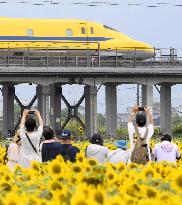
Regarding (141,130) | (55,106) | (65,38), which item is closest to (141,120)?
(141,130)

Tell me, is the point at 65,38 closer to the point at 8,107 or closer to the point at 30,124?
the point at 8,107

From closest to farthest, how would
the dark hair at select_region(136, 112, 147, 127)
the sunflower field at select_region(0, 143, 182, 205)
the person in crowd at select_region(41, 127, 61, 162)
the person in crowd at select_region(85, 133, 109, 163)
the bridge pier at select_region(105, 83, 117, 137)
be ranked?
the sunflower field at select_region(0, 143, 182, 205) → the person in crowd at select_region(41, 127, 61, 162) → the person in crowd at select_region(85, 133, 109, 163) → the dark hair at select_region(136, 112, 147, 127) → the bridge pier at select_region(105, 83, 117, 137)

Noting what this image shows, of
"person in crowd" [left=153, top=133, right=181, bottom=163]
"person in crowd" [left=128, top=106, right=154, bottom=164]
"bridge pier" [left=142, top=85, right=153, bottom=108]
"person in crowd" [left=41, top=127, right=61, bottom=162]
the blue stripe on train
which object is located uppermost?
the blue stripe on train

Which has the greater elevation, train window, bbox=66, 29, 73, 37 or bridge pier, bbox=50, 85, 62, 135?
train window, bbox=66, 29, 73, 37

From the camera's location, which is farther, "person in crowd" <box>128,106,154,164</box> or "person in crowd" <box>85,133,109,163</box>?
"person in crowd" <box>128,106,154,164</box>

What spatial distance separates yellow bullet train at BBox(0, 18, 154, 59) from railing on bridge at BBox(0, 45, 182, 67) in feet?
0.24

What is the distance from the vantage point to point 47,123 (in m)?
45.2

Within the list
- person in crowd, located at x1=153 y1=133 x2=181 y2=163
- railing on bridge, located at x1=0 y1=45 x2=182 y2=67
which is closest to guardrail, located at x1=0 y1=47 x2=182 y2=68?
railing on bridge, located at x1=0 y1=45 x2=182 y2=67

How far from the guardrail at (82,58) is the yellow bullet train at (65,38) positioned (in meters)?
0.09

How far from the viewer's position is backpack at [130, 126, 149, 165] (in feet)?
41.6

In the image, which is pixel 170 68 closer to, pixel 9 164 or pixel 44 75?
pixel 44 75

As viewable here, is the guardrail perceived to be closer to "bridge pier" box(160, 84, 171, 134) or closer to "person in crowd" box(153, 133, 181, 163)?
"bridge pier" box(160, 84, 171, 134)

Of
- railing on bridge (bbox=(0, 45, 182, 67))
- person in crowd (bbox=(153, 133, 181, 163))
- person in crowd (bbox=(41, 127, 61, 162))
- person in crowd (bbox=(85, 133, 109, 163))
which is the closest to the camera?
person in crowd (bbox=(41, 127, 61, 162))

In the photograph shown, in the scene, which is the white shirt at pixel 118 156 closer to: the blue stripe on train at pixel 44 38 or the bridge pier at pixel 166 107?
the bridge pier at pixel 166 107
